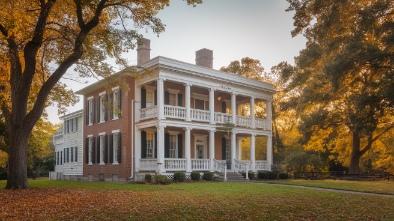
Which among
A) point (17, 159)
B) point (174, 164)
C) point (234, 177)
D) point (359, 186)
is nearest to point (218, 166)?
point (234, 177)

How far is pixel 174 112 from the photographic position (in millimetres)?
25469

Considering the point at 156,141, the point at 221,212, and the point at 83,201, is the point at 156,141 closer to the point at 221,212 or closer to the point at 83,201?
the point at 83,201

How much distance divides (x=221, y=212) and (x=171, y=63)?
15.8 m

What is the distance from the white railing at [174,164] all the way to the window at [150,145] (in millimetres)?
2075

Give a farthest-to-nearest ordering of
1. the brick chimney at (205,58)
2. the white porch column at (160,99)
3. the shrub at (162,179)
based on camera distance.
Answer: the brick chimney at (205,58) < the white porch column at (160,99) < the shrub at (162,179)

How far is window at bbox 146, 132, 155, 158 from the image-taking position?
2656 cm

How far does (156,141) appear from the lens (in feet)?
88.2

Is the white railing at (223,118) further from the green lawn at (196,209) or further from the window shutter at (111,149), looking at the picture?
the green lawn at (196,209)

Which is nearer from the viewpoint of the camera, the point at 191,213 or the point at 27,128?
the point at 191,213

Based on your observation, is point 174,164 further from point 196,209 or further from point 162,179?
point 196,209

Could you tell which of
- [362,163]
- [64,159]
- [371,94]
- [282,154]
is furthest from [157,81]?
[362,163]

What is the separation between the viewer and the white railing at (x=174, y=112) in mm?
25059

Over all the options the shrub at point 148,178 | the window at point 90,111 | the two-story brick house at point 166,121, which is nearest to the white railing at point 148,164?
the two-story brick house at point 166,121

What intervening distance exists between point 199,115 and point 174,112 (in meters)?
2.33
